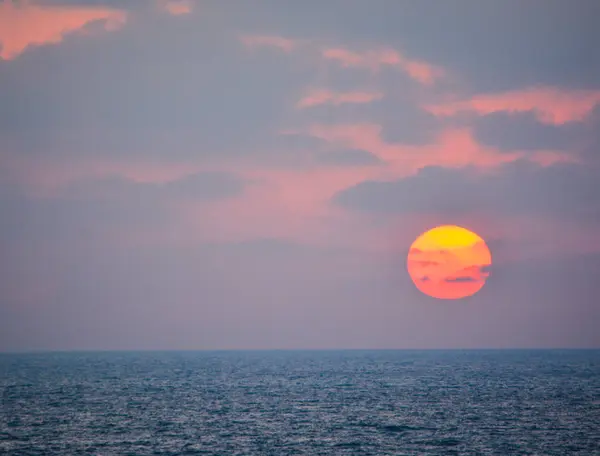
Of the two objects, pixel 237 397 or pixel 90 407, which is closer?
pixel 90 407

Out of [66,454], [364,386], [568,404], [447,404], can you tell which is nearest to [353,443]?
[66,454]

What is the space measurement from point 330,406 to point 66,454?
1556 inches

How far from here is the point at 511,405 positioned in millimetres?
94500

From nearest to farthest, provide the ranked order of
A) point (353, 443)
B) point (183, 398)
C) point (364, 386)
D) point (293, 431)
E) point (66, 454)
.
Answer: point (66, 454)
point (353, 443)
point (293, 431)
point (183, 398)
point (364, 386)

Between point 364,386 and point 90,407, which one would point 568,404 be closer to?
point 364,386

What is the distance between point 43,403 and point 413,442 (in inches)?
2153

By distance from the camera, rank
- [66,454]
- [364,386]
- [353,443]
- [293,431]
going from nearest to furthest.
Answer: [66,454] → [353,443] → [293,431] → [364,386]

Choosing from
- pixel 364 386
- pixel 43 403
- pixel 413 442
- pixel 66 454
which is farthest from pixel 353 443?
pixel 364 386

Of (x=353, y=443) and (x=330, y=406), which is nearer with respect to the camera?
(x=353, y=443)

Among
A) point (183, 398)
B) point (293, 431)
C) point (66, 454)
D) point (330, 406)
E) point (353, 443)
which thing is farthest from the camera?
point (183, 398)

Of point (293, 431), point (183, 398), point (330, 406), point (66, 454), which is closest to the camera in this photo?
point (66, 454)

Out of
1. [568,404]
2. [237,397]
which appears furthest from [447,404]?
[237,397]

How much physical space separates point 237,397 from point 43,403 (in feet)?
85.6

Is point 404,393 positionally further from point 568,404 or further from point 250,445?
point 250,445
